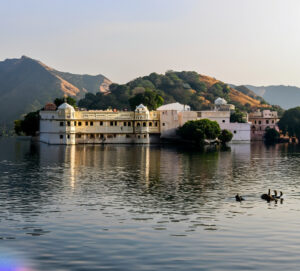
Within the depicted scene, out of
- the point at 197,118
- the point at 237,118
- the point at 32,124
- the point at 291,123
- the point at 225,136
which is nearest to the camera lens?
the point at 225,136

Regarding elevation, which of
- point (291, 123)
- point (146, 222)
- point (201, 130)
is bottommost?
point (146, 222)

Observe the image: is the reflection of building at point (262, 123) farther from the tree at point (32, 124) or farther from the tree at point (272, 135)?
the tree at point (32, 124)

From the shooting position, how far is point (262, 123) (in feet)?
492

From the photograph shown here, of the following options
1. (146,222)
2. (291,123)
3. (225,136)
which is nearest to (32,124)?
(225,136)

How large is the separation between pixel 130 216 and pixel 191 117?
92.2 metres

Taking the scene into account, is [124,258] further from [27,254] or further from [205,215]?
[205,215]

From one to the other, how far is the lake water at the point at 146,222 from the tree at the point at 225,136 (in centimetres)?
6762

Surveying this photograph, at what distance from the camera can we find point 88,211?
104 ft

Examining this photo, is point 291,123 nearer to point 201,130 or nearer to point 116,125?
point 201,130

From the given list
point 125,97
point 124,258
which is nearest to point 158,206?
point 124,258

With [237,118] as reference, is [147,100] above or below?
above

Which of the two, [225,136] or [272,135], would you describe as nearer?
[225,136]

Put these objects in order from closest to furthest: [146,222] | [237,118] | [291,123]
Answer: [146,222] < [237,118] < [291,123]

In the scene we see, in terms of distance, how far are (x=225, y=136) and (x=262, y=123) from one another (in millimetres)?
34144
